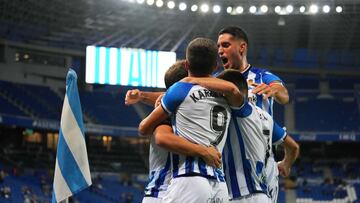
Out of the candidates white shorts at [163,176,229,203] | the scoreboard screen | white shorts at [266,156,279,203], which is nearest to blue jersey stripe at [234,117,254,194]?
white shorts at [266,156,279,203]

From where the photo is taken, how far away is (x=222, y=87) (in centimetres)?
403

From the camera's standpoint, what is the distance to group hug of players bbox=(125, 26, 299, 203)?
155 inches

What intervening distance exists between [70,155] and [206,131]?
128 centimetres

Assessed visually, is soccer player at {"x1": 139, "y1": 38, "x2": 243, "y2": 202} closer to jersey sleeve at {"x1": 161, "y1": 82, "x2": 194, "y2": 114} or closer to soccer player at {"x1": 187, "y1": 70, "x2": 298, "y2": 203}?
jersey sleeve at {"x1": 161, "y1": 82, "x2": 194, "y2": 114}

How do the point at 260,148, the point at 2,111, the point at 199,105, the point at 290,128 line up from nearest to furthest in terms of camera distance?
the point at 199,105 < the point at 260,148 < the point at 2,111 < the point at 290,128

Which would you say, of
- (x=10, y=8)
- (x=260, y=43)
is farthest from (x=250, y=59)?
(x=10, y=8)

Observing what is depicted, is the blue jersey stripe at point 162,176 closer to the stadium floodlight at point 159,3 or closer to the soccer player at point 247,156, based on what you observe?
the soccer player at point 247,156

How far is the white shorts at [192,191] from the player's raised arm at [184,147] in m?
0.14

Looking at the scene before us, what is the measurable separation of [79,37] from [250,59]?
29.9ft

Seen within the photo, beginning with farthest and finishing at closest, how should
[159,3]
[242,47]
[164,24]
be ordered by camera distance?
[164,24], [159,3], [242,47]

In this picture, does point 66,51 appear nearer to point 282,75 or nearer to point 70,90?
point 282,75

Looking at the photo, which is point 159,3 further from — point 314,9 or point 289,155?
point 289,155

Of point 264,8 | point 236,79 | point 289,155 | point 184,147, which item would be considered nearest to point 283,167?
point 289,155

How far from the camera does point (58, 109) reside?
1272 inches
